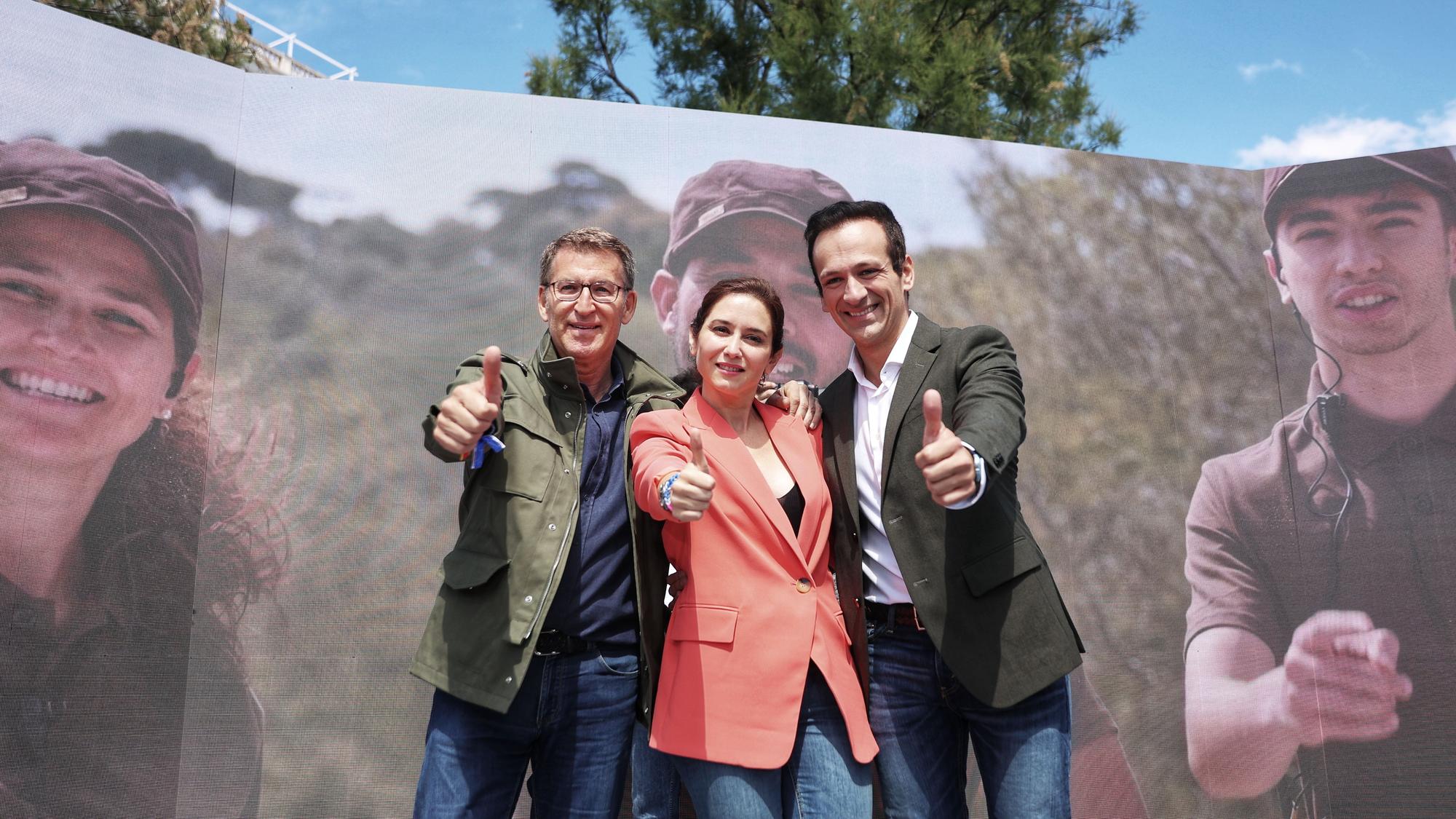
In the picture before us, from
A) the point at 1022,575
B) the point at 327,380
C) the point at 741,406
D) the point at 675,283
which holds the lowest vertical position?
the point at 1022,575

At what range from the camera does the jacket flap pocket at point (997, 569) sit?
195cm

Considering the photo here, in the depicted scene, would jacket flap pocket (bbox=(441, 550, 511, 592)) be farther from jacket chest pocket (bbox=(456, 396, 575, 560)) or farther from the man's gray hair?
the man's gray hair

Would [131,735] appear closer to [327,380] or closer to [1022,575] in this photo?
[327,380]

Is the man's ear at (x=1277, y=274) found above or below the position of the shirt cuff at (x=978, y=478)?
above

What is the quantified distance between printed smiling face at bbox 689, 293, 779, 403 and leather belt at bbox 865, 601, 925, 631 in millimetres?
563

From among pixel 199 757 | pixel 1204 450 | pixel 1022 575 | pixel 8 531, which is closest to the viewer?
pixel 1022 575

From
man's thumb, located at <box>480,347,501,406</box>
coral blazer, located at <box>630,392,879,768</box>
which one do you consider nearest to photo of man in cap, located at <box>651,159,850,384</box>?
coral blazer, located at <box>630,392,879,768</box>

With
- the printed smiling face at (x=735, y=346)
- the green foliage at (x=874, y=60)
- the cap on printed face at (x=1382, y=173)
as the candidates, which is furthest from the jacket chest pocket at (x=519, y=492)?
the green foliage at (x=874, y=60)

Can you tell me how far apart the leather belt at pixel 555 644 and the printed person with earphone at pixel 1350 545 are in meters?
2.66

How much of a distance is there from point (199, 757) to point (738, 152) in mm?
2816

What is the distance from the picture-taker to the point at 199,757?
2928 millimetres

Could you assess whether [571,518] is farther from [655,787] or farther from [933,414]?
[933,414]

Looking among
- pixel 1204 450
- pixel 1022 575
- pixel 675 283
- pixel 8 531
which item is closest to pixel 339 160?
pixel 675 283

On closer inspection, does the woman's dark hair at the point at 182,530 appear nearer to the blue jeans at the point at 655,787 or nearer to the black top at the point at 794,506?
the blue jeans at the point at 655,787
